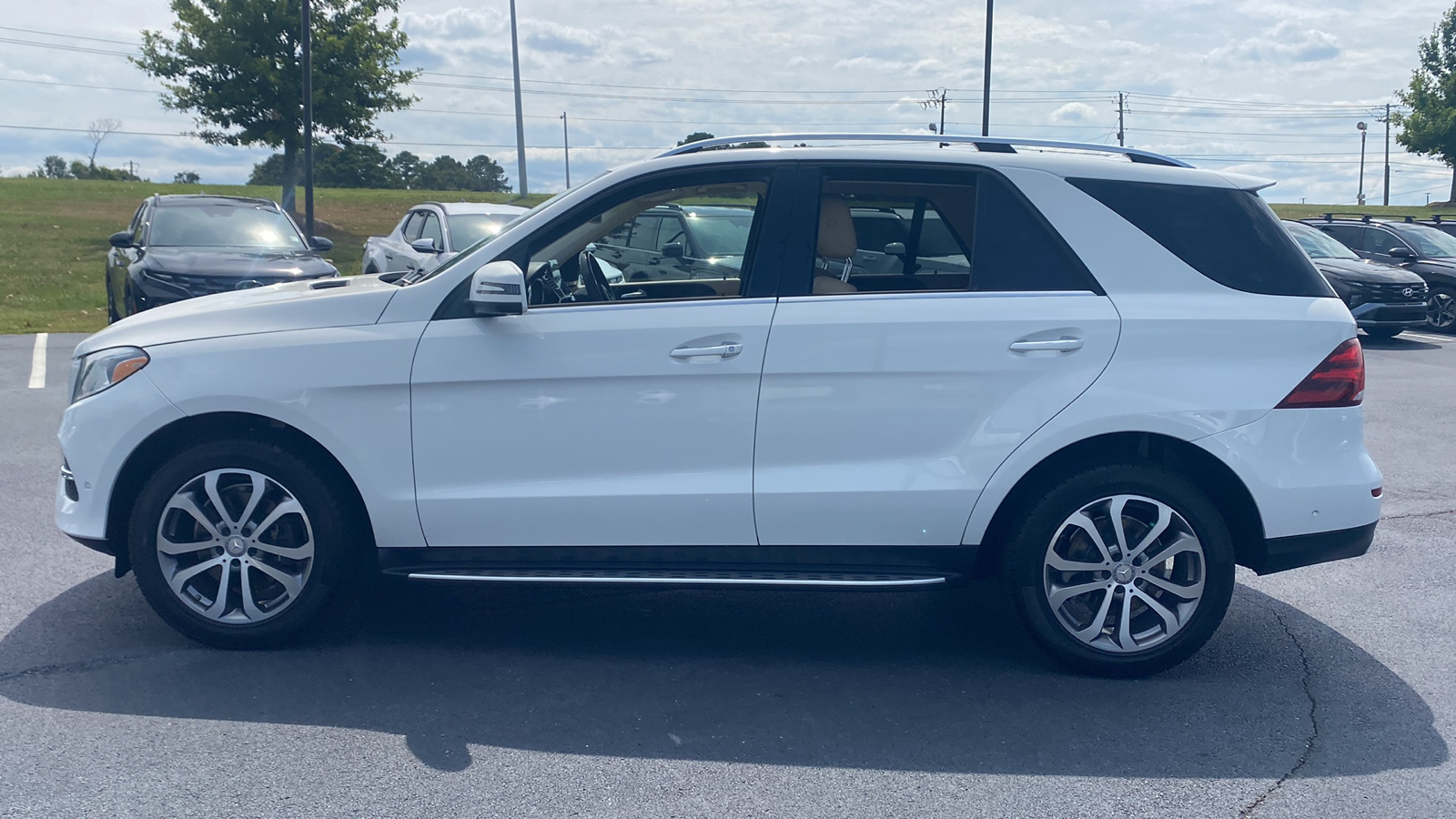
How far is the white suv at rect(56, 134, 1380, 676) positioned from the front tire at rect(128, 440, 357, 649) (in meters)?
0.01

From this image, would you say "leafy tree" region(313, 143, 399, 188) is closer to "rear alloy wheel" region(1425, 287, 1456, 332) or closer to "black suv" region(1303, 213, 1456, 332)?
"black suv" region(1303, 213, 1456, 332)

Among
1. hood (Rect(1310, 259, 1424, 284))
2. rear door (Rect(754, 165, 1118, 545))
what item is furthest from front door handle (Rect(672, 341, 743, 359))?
hood (Rect(1310, 259, 1424, 284))

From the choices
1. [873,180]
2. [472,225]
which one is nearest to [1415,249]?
[472,225]

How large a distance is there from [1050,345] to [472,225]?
10.4m

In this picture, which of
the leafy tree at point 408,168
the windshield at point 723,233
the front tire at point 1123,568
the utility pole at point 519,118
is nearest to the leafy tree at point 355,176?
the leafy tree at point 408,168

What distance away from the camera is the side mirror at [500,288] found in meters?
4.03

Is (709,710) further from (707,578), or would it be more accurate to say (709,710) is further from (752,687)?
(707,578)

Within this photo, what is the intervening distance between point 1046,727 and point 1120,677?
0.57 m

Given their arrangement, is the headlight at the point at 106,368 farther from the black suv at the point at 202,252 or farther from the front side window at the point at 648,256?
the black suv at the point at 202,252

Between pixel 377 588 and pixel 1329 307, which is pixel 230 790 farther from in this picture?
pixel 1329 307

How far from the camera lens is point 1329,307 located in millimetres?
4219

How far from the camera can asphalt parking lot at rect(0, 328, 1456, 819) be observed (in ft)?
11.0

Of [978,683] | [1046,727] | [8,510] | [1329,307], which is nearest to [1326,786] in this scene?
[1046,727]

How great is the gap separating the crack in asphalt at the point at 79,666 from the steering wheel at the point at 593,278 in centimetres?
198
